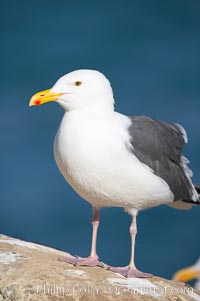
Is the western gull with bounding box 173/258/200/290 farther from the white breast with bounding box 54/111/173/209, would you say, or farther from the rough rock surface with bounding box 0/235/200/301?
the white breast with bounding box 54/111/173/209

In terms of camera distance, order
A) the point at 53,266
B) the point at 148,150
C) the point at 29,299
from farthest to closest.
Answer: the point at 148,150
the point at 53,266
the point at 29,299

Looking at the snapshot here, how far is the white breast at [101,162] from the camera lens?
5.40m

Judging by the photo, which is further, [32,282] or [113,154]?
[113,154]

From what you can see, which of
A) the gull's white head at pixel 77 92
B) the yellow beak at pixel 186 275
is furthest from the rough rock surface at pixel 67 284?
the gull's white head at pixel 77 92

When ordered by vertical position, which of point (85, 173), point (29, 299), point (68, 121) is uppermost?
point (68, 121)

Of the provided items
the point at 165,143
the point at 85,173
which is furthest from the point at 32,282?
the point at 165,143

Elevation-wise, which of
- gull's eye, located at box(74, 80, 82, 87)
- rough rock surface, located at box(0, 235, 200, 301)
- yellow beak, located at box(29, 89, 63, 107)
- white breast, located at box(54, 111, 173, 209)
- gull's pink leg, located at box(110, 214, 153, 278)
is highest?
gull's eye, located at box(74, 80, 82, 87)

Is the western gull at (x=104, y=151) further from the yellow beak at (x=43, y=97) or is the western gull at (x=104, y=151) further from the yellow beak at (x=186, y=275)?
the yellow beak at (x=186, y=275)

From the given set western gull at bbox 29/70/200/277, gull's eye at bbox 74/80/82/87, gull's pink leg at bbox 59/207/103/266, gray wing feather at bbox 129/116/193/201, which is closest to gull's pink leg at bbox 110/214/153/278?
western gull at bbox 29/70/200/277

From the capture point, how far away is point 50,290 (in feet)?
16.1

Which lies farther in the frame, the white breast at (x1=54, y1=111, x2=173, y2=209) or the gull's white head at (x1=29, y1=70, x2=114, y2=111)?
the gull's white head at (x1=29, y1=70, x2=114, y2=111)

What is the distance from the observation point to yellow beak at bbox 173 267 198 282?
6656 mm

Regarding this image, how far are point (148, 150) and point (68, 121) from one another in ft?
2.21

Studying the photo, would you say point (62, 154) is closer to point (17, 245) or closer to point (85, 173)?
point (85, 173)
